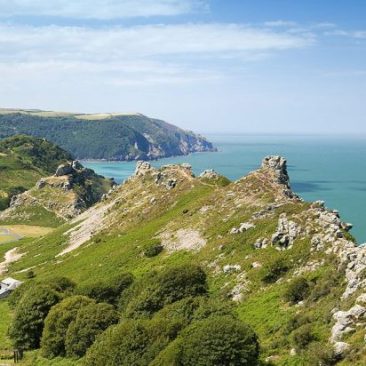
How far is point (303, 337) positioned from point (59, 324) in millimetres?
26400

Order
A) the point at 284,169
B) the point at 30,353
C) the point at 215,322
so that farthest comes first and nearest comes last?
the point at 284,169 → the point at 30,353 → the point at 215,322

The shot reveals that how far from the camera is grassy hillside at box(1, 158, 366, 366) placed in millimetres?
38062

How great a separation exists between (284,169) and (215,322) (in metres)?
58.2

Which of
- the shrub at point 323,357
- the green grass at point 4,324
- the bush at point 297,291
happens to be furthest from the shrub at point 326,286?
the green grass at point 4,324

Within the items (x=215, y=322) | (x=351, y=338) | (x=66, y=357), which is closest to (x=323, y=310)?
(x=351, y=338)

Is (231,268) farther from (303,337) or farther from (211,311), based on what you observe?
(303,337)

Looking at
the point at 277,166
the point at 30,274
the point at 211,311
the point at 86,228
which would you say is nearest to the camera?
the point at 211,311

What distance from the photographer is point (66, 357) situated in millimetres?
50375

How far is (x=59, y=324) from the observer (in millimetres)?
52688

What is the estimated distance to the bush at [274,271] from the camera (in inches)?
2019

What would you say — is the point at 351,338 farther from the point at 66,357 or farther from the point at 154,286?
the point at 66,357

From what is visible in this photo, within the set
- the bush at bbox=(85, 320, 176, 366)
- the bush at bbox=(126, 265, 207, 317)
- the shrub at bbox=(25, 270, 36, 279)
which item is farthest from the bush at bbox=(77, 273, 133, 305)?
the shrub at bbox=(25, 270, 36, 279)

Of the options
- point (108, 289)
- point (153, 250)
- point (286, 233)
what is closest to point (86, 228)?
point (153, 250)

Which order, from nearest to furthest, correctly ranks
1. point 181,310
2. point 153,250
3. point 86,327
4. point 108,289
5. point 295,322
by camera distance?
point 295,322 < point 181,310 < point 86,327 < point 108,289 < point 153,250
